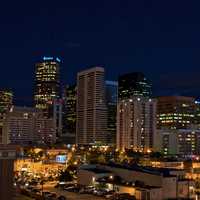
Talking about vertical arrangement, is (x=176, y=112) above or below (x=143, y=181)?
above

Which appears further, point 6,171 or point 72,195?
point 72,195

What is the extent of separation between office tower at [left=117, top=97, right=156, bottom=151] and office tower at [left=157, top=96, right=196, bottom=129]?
357 inches

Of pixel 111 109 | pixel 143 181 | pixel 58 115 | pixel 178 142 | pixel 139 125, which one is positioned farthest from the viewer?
pixel 58 115

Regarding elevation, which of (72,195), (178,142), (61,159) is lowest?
(72,195)

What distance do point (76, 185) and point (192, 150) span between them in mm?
20205

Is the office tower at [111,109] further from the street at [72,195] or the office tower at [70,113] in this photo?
the street at [72,195]

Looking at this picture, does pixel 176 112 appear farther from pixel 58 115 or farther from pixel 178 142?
pixel 58 115

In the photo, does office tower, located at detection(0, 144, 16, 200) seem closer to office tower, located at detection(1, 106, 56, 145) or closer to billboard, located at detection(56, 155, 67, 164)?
billboard, located at detection(56, 155, 67, 164)

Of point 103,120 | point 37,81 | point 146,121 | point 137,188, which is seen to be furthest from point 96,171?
point 37,81

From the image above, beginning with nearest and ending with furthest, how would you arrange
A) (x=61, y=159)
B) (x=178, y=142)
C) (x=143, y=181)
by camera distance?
(x=143, y=181), (x=61, y=159), (x=178, y=142)

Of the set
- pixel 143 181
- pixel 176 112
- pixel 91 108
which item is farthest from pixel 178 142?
pixel 143 181

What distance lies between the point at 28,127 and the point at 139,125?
1334 cm

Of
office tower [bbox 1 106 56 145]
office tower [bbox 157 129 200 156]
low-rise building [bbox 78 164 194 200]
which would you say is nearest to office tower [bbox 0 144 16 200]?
low-rise building [bbox 78 164 194 200]

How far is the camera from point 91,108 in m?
42.5
